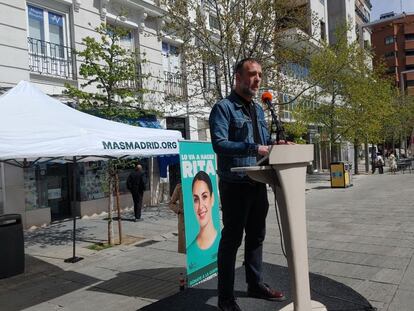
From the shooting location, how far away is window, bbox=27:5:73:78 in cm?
1191

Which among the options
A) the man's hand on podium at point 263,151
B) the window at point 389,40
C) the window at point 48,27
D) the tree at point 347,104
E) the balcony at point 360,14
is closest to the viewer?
the man's hand on podium at point 263,151

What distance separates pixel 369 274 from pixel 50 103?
5.32 metres

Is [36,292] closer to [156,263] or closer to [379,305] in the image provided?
[156,263]

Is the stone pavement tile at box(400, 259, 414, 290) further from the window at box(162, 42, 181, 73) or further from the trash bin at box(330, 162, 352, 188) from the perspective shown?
the trash bin at box(330, 162, 352, 188)

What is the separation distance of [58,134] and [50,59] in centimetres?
731

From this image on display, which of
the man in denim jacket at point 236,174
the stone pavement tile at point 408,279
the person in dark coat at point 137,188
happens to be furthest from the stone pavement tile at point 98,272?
the person in dark coat at point 137,188

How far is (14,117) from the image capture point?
5766 mm

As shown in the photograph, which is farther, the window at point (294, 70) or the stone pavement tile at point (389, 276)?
the window at point (294, 70)

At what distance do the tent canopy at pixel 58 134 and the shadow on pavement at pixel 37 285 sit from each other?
1.82 metres

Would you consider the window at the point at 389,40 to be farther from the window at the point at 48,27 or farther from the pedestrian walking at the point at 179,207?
the pedestrian walking at the point at 179,207

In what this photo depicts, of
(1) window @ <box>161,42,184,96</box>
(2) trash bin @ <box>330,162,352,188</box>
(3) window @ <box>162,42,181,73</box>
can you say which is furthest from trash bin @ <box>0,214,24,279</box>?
(2) trash bin @ <box>330,162,352,188</box>

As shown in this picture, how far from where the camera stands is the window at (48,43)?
1191 cm

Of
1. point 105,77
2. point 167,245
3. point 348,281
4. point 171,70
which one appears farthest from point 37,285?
point 171,70

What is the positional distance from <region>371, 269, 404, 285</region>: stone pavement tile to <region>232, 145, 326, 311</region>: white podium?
7.85 ft
